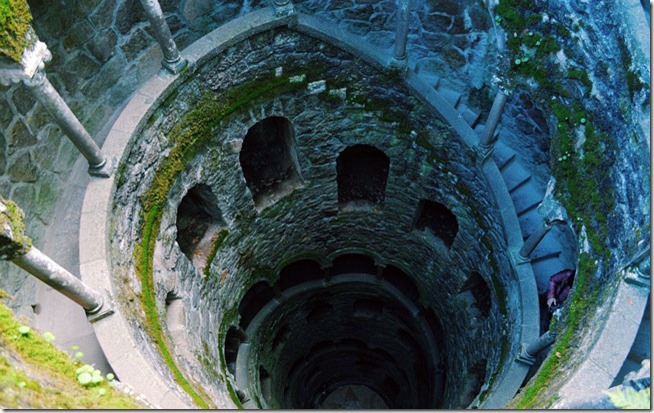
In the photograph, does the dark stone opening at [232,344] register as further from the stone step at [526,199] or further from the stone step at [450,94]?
the stone step at [450,94]

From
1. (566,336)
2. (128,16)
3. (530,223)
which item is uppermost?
(128,16)

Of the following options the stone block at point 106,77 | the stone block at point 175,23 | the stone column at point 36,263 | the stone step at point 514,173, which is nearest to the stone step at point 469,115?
the stone step at point 514,173

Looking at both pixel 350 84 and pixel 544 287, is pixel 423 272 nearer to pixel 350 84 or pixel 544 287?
pixel 544 287

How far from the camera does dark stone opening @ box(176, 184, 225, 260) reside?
11032 mm

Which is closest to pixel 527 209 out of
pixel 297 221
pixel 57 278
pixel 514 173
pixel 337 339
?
pixel 514 173

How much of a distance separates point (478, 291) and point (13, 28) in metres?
10.1

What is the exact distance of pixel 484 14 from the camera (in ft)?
33.5

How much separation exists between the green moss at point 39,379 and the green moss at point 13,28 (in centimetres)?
313

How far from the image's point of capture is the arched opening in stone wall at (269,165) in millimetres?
12156

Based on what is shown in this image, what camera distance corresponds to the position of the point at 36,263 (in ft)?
20.4

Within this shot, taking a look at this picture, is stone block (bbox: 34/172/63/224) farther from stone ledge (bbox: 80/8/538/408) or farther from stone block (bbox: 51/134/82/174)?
stone ledge (bbox: 80/8/538/408)

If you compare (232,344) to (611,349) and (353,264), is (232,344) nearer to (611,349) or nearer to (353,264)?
(353,264)

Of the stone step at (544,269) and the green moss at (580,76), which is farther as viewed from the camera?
the stone step at (544,269)

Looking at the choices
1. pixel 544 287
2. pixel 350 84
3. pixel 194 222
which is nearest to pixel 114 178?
pixel 194 222
